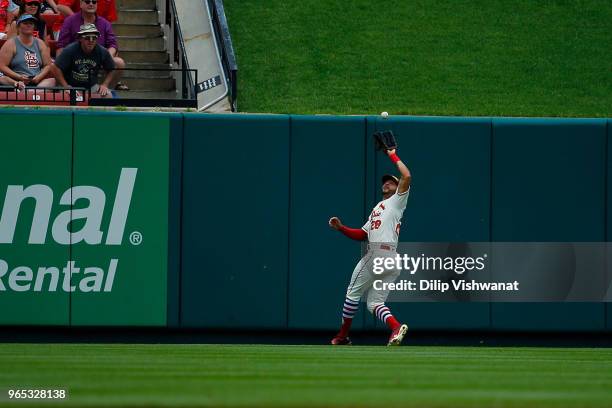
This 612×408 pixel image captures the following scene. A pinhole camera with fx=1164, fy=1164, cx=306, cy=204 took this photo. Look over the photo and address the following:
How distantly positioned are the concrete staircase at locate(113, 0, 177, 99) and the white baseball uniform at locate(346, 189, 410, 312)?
4.68m

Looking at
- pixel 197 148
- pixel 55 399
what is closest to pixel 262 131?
pixel 197 148

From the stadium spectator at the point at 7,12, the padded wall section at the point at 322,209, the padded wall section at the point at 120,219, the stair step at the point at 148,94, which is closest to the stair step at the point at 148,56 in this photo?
the stair step at the point at 148,94

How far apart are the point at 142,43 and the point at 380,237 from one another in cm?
655

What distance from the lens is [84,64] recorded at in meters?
14.9

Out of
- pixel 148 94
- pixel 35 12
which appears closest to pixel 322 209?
pixel 148 94

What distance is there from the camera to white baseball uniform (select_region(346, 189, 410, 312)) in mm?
12562

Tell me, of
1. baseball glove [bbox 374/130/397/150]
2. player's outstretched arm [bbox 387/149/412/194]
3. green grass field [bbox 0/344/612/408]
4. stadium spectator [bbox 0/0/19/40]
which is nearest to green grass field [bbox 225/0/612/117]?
stadium spectator [bbox 0/0/19/40]

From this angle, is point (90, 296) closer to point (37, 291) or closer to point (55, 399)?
point (37, 291)

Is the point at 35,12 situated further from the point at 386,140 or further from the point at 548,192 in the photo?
the point at 548,192

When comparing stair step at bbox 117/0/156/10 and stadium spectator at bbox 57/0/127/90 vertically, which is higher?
stair step at bbox 117/0/156/10

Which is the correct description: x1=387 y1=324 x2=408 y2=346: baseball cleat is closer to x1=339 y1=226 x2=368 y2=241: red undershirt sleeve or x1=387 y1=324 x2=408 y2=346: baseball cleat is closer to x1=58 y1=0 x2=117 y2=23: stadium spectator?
x1=339 y1=226 x2=368 y2=241: red undershirt sleeve

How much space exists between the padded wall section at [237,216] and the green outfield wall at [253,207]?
0.02m

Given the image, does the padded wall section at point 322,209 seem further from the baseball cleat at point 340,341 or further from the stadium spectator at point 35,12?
the stadium spectator at point 35,12

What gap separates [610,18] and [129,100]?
409 inches
